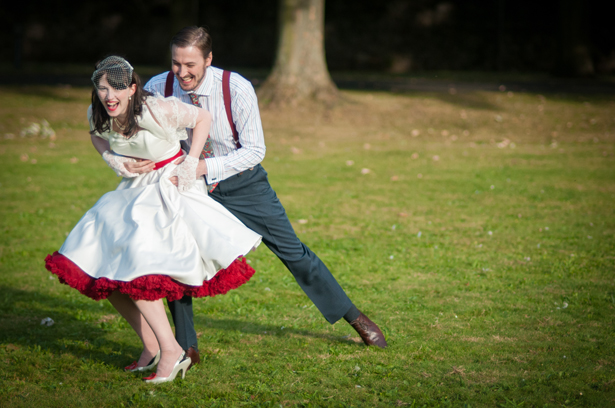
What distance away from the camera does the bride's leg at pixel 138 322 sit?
12.7ft

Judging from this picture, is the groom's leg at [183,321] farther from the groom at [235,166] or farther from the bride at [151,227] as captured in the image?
the bride at [151,227]

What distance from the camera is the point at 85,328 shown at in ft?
16.2

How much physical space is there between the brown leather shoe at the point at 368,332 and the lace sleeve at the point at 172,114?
5.94 feet

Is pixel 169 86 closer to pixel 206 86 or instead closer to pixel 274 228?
pixel 206 86

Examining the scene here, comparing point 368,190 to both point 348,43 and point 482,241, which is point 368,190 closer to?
point 482,241

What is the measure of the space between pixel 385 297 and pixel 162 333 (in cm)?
234

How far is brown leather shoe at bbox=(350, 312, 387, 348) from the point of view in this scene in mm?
4363

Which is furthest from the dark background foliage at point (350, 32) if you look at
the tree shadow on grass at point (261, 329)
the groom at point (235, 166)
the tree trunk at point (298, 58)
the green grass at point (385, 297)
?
the groom at point (235, 166)

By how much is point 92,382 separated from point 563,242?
5234 mm

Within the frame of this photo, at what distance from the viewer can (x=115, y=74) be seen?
3.58m

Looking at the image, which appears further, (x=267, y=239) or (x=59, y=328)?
(x=59, y=328)

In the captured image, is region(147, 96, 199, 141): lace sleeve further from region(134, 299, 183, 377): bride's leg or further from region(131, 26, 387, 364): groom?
region(134, 299, 183, 377): bride's leg

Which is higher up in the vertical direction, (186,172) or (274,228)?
(186,172)

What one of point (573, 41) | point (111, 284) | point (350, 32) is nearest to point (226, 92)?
point (111, 284)
